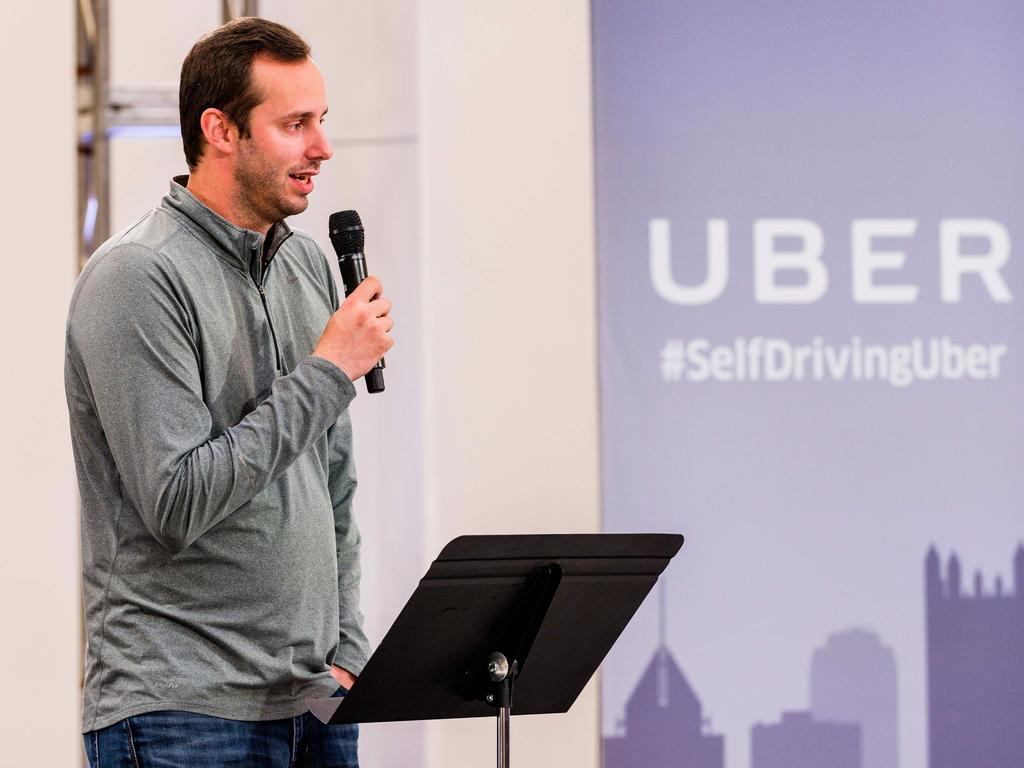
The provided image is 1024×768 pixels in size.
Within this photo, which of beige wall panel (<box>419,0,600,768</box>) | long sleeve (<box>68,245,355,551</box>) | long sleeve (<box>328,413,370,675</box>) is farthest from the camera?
beige wall panel (<box>419,0,600,768</box>)

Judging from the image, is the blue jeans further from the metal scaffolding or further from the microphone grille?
the metal scaffolding

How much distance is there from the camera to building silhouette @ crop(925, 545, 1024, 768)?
12.5 ft

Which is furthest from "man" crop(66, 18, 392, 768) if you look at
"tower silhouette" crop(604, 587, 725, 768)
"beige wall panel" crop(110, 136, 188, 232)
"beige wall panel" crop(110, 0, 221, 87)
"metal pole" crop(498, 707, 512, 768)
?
"beige wall panel" crop(110, 0, 221, 87)

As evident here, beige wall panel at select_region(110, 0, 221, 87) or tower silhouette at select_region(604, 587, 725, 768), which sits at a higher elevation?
beige wall panel at select_region(110, 0, 221, 87)

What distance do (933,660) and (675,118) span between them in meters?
1.74

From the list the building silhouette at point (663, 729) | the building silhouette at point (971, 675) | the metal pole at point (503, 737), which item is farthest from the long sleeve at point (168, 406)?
the building silhouette at point (971, 675)

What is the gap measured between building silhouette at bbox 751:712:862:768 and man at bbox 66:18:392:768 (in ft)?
6.93

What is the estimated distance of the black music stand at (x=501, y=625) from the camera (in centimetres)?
174

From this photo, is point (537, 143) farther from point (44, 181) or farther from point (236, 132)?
point (236, 132)

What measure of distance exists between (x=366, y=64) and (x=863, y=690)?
7.81 ft

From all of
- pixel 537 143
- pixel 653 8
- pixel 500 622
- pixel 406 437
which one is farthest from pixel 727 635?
pixel 500 622

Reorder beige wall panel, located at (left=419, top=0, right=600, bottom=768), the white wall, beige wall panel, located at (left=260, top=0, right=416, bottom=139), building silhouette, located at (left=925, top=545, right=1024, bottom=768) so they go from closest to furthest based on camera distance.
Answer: the white wall < beige wall panel, located at (left=419, top=0, right=600, bottom=768) < building silhouette, located at (left=925, top=545, right=1024, bottom=768) < beige wall panel, located at (left=260, top=0, right=416, bottom=139)

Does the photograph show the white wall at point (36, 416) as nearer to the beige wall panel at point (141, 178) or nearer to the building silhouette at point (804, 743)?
the beige wall panel at point (141, 178)

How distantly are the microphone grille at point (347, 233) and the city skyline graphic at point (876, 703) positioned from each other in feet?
6.73
